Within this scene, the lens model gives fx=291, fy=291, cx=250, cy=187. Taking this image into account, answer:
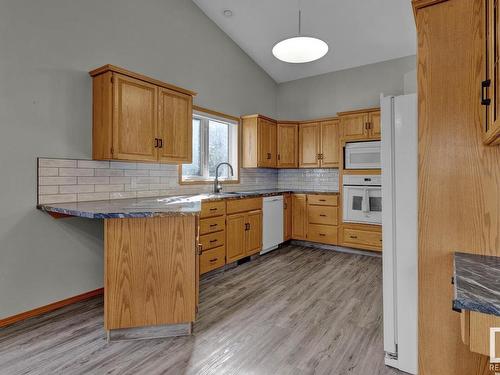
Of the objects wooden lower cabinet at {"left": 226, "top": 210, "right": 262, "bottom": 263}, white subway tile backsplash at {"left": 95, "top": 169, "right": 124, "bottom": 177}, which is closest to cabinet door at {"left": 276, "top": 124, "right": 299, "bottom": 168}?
wooden lower cabinet at {"left": 226, "top": 210, "right": 262, "bottom": 263}

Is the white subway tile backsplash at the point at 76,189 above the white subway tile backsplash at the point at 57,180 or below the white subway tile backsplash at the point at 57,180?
below

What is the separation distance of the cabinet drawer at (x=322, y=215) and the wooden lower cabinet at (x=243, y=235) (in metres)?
1.04

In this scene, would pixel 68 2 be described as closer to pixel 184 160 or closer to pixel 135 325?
pixel 184 160

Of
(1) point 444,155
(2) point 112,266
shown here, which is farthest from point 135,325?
(1) point 444,155

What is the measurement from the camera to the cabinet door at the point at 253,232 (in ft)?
13.2

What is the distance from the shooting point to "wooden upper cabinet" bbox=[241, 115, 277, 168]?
4742mm

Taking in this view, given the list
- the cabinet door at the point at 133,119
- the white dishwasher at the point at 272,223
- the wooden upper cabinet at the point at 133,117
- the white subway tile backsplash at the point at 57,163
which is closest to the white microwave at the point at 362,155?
the white dishwasher at the point at 272,223

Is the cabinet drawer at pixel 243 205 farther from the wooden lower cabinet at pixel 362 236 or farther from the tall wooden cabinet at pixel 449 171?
the tall wooden cabinet at pixel 449 171

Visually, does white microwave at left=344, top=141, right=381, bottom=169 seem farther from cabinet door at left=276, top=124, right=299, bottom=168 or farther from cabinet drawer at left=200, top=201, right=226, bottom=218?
cabinet drawer at left=200, top=201, right=226, bottom=218

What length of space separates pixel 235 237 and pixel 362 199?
2005 mm

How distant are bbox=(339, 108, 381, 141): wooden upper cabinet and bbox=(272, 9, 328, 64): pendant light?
168 centimetres

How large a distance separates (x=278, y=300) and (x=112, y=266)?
1.54 meters

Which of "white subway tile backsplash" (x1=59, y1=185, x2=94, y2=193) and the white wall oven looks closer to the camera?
"white subway tile backsplash" (x1=59, y1=185, x2=94, y2=193)

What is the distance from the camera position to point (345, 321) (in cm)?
239
